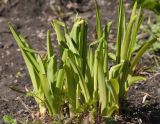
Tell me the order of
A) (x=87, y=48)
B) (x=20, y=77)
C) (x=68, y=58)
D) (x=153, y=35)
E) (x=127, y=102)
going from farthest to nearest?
(x=153, y=35) < (x=20, y=77) < (x=127, y=102) < (x=87, y=48) < (x=68, y=58)

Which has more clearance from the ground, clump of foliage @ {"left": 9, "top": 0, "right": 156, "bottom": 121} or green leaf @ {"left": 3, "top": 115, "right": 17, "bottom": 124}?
clump of foliage @ {"left": 9, "top": 0, "right": 156, "bottom": 121}

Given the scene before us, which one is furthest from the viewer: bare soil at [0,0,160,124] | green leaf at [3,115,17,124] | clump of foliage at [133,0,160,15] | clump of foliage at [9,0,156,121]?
clump of foliage at [133,0,160,15]

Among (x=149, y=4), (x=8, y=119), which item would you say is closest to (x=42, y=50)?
(x=149, y=4)

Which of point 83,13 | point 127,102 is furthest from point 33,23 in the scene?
Result: point 127,102

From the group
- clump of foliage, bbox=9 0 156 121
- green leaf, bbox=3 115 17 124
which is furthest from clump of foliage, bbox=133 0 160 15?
green leaf, bbox=3 115 17 124

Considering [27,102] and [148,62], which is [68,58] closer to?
[27,102]

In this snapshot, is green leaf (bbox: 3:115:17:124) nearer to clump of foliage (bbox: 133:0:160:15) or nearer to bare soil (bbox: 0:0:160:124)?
bare soil (bbox: 0:0:160:124)

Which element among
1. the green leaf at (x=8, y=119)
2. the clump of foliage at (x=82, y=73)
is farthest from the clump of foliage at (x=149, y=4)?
the green leaf at (x=8, y=119)
